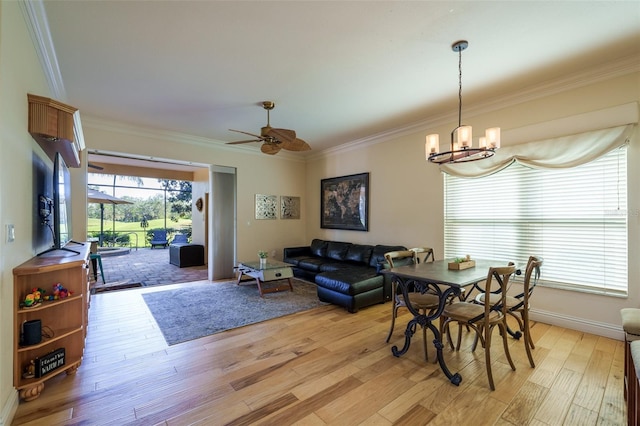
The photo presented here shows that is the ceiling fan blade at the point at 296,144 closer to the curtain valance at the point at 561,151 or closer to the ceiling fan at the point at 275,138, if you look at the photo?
the ceiling fan at the point at 275,138

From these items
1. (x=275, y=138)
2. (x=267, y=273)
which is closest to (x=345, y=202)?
(x=267, y=273)

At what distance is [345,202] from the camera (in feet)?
20.0

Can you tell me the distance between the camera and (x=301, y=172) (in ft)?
23.6

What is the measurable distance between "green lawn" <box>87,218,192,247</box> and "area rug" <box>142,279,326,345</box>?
7.90m

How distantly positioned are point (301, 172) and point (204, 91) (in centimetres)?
385

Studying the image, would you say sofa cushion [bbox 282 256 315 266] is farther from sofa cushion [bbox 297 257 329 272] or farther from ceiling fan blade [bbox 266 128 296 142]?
ceiling fan blade [bbox 266 128 296 142]

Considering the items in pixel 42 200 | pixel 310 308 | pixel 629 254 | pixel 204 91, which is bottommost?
pixel 310 308

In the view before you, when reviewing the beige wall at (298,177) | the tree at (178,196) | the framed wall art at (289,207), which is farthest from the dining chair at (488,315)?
the tree at (178,196)

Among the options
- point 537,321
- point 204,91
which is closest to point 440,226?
point 537,321

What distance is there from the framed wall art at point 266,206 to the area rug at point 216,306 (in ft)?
5.75

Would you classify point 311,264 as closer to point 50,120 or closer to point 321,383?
point 321,383

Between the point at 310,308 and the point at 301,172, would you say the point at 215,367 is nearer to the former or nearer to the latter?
the point at 310,308

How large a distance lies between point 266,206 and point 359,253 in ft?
8.26

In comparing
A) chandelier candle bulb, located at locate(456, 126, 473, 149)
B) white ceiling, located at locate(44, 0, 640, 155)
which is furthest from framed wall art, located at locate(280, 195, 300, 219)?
chandelier candle bulb, located at locate(456, 126, 473, 149)
